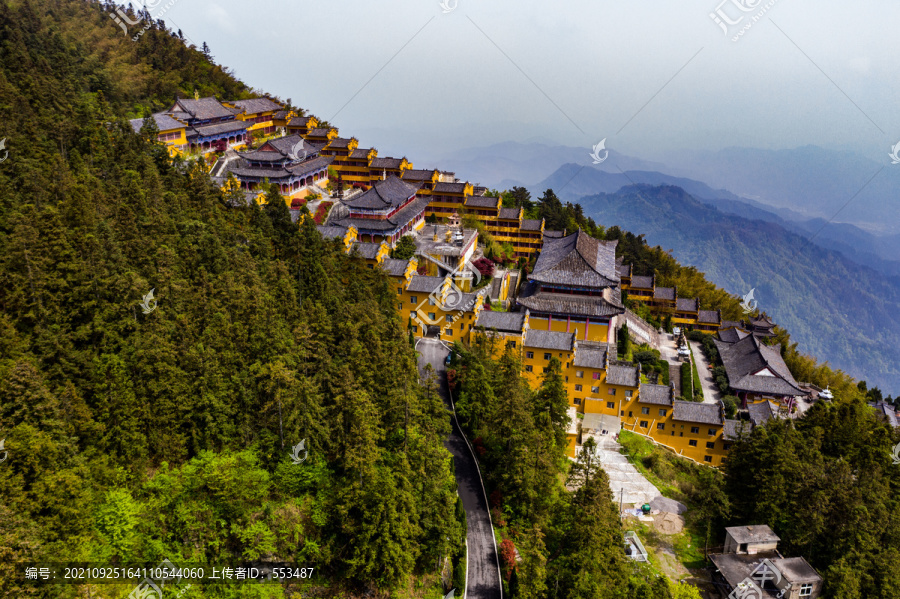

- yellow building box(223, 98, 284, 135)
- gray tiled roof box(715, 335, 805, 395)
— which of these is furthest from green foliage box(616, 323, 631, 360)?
yellow building box(223, 98, 284, 135)

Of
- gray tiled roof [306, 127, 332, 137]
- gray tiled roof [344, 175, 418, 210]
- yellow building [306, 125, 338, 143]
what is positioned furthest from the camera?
gray tiled roof [306, 127, 332, 137]

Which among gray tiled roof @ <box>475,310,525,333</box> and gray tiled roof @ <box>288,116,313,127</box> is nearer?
gray tiled roof @ <box>475,310,525,333</box>

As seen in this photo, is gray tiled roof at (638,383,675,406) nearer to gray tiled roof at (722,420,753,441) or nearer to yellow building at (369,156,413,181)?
gray tiled roof at (722,420,753,441)

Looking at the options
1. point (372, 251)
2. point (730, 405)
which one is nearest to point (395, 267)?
point (372, 251)

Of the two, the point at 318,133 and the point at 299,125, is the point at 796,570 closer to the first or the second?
the point at 318,133

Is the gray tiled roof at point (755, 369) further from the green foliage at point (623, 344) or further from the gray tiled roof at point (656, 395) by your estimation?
the gray tiled roof at point (656, 395)

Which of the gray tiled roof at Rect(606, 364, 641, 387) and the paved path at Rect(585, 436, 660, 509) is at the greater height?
the gray tiled roof at Rect(606, 364, 641, 387)
